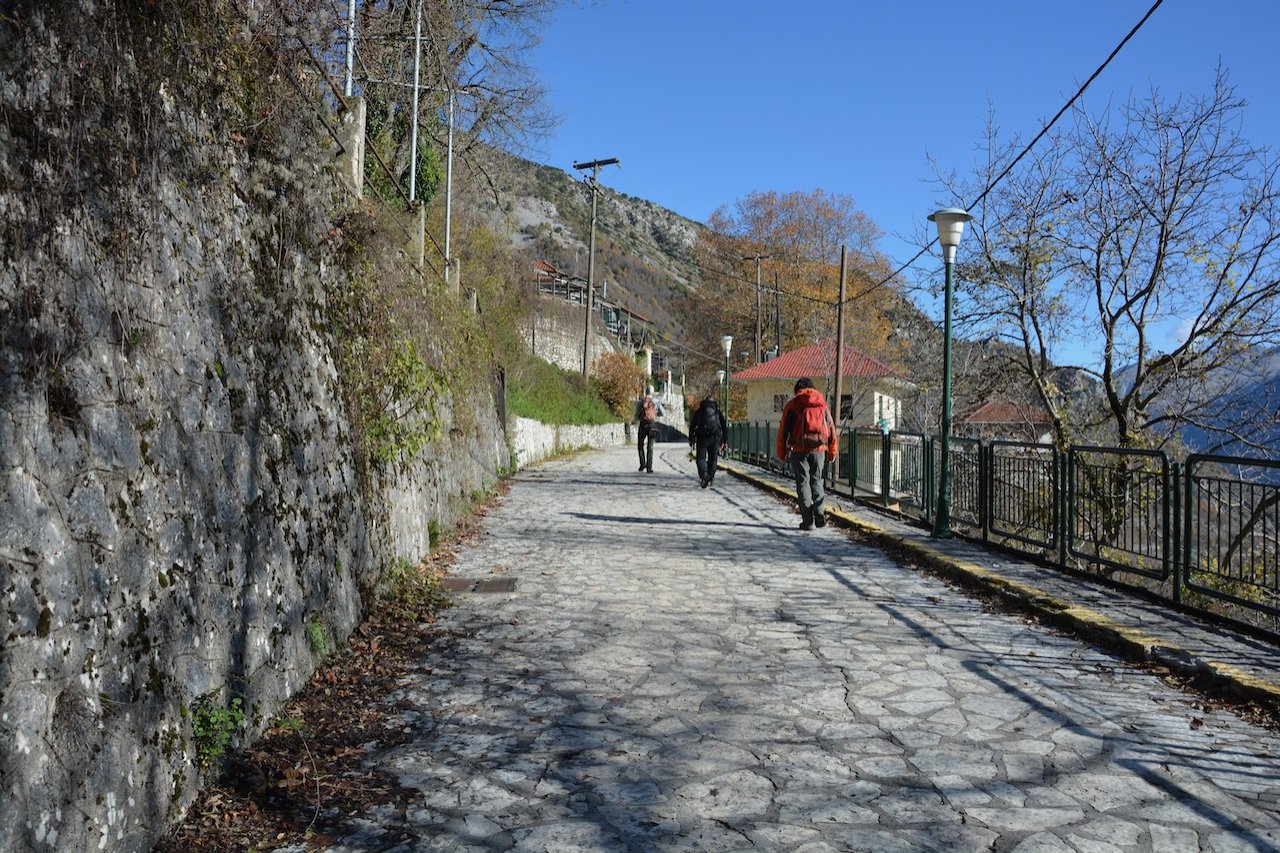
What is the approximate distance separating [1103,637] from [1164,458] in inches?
74.3

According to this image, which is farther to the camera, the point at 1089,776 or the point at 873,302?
the point at 873,302

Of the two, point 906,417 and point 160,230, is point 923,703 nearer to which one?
point 160,230

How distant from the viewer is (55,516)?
2.71 m

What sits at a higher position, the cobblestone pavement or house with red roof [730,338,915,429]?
house with red roof [730,338,915,429]

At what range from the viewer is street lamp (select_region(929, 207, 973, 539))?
10750mm

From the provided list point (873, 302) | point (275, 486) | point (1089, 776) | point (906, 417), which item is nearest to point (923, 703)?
point (1089, 776)

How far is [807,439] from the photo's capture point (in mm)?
11508

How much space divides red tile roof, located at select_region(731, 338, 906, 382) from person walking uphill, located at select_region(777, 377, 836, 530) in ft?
83.4

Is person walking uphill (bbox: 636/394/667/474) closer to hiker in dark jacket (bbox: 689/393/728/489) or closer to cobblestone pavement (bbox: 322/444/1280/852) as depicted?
hiker in dark jacket (bbox: 689/393/728/489)

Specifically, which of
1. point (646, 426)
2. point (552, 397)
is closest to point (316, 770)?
point (646, 426)

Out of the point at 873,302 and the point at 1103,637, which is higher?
the point at 873,302


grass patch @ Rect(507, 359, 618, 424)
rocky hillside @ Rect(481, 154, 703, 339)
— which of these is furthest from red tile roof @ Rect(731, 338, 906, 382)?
rocky hillside @ Rect(481, 154, 703, 339)

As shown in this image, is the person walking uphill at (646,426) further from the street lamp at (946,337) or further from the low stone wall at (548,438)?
the street lamp at (946,337)

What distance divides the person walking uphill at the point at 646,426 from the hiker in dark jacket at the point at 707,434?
2433 millimetres
